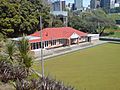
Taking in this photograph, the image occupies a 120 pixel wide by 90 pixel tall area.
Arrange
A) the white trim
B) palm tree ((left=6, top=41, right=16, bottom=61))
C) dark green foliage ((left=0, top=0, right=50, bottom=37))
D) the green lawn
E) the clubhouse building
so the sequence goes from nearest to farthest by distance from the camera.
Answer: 1. palm tree ((left=6, top=41, right=16, bottom=61))
2. the green lawn
3. the clubhouse building
4. dark green foliage ((left=0, top=0, right=50, bottom=37))
5. the white trim

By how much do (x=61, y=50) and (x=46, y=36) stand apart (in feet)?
10.3

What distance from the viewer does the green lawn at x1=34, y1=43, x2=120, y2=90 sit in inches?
581

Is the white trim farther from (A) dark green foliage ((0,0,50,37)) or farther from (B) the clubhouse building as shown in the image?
(A) dark green foliage ((0,0,50,37))

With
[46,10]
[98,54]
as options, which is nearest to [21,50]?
[98,54]

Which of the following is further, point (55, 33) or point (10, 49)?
point (55, 33)

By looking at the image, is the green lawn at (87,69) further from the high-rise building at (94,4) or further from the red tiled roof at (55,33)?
the high-rise building at (94,4)

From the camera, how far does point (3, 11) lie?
29.2 m

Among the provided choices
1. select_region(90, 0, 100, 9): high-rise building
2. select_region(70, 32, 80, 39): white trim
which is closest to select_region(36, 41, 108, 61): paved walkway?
select_region(70, 32, 80, 39): white trim

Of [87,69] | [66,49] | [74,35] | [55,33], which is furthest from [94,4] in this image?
[87,69]

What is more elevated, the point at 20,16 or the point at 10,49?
the point at 20,16

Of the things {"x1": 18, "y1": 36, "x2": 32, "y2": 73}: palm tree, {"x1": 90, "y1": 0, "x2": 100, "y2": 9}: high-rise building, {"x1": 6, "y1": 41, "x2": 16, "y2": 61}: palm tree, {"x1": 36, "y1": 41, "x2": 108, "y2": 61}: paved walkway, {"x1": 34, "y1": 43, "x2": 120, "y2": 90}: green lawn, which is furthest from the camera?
{"x1": 90, "y1": 0, "x2": 100, "y2": 9}: high-rise building

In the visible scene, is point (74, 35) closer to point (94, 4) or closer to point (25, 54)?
point (25, 54)

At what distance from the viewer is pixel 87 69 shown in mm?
18844

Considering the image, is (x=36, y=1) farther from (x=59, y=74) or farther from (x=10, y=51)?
(x=10, y=51)
